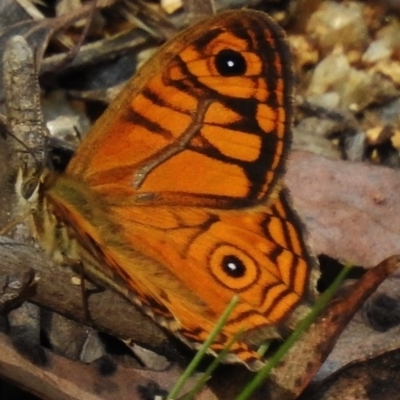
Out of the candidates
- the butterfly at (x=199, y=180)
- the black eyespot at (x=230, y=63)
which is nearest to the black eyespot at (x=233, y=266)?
the butterfly at (x=199, y=180)

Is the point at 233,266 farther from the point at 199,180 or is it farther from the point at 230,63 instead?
the point at 230,63

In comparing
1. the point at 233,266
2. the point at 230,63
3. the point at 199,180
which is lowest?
the point at 233,266

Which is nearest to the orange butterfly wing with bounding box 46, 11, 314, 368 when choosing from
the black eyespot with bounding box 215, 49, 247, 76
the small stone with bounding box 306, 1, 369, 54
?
the black eyespot with bounding box 215, 49, 247, 76

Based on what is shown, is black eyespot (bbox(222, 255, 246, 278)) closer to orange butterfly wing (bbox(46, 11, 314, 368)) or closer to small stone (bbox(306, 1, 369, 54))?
orange butterfly wing (bbox(46, 11, 314, 368))

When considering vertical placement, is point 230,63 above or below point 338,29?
above

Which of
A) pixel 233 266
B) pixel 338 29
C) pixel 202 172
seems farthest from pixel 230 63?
pixel 338 29

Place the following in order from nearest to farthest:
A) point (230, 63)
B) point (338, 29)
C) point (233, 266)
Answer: point (233, 266), point (230, 63), point (338, 29)

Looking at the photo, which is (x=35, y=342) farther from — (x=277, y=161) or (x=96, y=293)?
(x=277, y=161)

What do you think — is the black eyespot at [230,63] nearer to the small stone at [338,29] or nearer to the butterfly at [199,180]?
the butterfly at [199,180]

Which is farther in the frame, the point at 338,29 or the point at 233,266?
the point at 338,29
